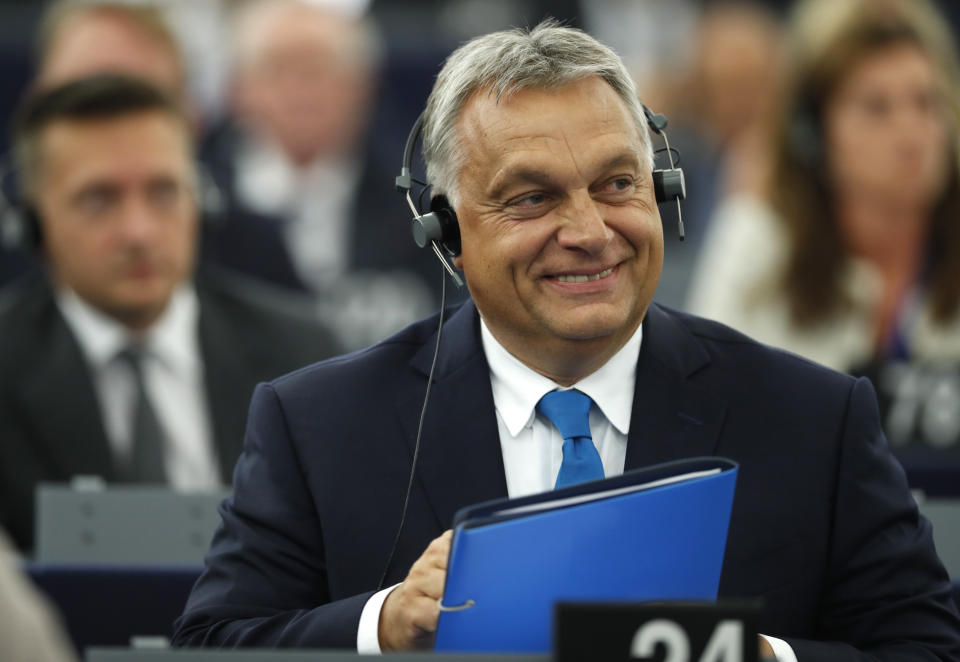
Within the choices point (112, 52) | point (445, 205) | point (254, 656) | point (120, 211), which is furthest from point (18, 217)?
point (254, 656)

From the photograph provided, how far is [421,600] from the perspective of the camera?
173 centimetres

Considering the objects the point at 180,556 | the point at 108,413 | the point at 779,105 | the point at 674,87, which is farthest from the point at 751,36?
the point at 180,556

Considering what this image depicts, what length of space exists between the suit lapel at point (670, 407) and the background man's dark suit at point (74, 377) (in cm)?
151

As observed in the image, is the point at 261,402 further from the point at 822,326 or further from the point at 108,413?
the point at 822,326

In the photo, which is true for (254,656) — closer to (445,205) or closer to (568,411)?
(568,411)

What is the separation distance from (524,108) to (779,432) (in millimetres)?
535

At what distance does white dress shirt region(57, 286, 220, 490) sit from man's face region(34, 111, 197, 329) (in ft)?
0.14

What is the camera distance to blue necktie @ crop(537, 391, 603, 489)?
201 centimetres

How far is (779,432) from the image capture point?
206 centimetres

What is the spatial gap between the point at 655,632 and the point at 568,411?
2.13 feet

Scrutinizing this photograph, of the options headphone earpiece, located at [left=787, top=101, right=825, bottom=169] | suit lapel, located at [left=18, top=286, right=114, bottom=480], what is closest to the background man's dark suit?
suit lapel, located at [left=18, top=286, right=114, bottom=480]

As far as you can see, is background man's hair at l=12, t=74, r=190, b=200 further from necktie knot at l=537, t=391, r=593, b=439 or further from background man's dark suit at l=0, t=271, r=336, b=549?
necktie knot at l=537, t=391, r=593, b=439

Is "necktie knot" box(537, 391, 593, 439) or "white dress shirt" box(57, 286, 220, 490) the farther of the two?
"white dress shirt" box(57, 286, 220, 490)

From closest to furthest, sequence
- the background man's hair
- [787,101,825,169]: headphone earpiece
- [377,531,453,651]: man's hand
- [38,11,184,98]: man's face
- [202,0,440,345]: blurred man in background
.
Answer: [377,531,453,651]: man's hand → the background man's hair → [787,101,825,169]: headphone earpiece → [38,11,184,98]: man's face → [202,0,440,345]: blurred man in background
